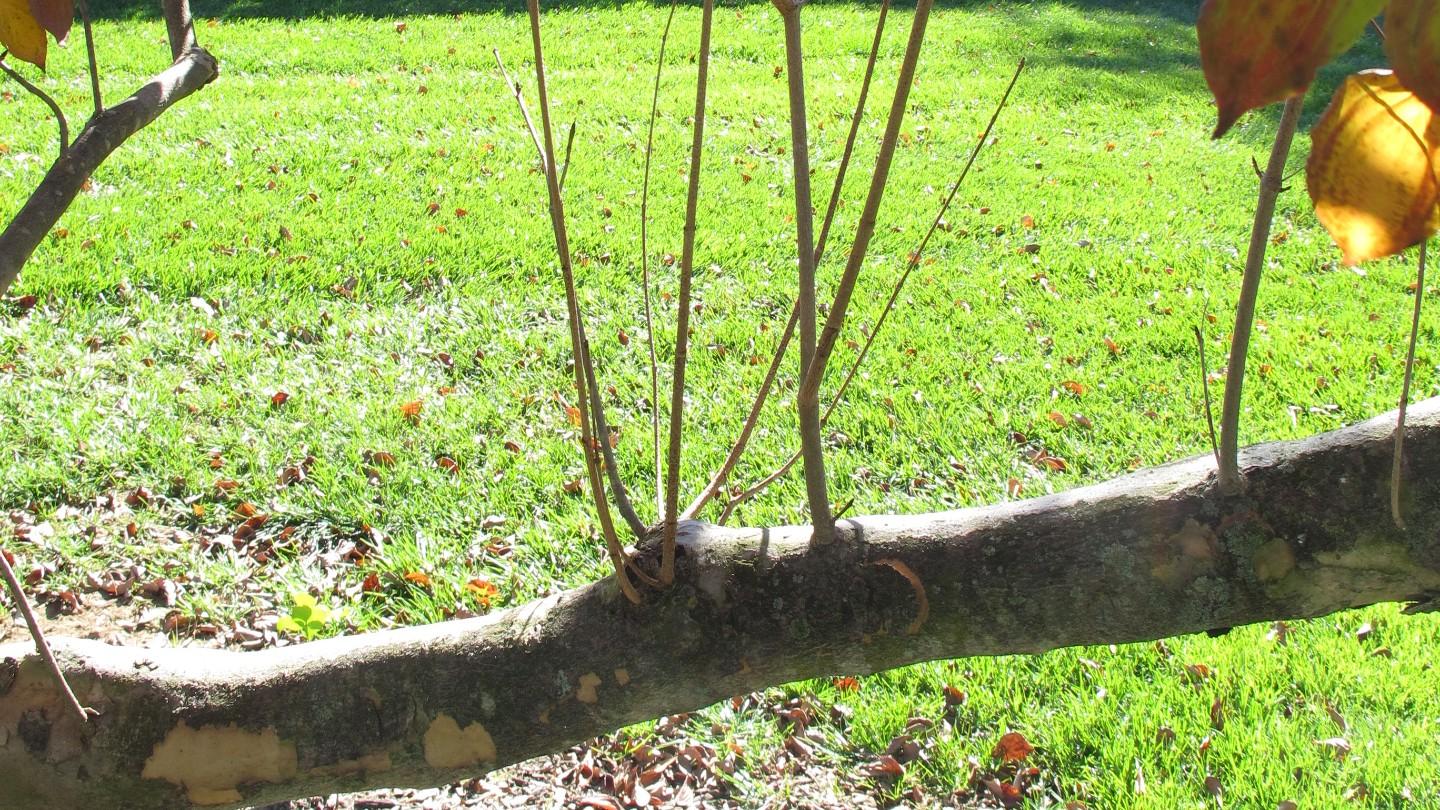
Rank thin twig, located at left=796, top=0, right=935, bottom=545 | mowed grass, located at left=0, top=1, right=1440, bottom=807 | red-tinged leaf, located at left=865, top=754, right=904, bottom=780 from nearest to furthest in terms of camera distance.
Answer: thin twig, located at left=796, top=0, right=935, bottom=545 → red-tinged leaf, located at left=865, top=754, right=904, bottom=780 → mowed grass, located at left=0, top=1, right=1440, bottom=807

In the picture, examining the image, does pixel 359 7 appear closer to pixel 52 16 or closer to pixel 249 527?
pixel 249 527

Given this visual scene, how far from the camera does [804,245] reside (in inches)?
40.0

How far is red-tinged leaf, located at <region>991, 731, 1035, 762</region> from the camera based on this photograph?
2.84 metres

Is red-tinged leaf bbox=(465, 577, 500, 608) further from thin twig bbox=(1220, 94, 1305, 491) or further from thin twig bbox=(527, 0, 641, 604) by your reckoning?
thin twig bbox=(1220, 94, 1305, 491)

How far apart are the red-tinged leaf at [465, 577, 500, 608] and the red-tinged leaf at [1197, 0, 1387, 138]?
122 inches

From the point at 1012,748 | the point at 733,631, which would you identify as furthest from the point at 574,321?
the point at 1012,748

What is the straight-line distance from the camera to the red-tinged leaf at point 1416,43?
43cm

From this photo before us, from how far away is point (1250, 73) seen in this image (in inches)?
17.7

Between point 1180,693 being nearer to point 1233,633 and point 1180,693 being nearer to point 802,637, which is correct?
point 1233,633

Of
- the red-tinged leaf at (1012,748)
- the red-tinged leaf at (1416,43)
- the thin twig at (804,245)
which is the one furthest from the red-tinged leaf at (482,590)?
the red-tinged leaf at (1416,43)

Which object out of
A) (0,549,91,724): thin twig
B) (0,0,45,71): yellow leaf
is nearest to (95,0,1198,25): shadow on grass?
(0,549,91,724): thin twig

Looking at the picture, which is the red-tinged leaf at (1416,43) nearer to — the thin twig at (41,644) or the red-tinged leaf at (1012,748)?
the thin twig at (41,644)

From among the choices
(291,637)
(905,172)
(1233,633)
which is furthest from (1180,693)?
(905,172)

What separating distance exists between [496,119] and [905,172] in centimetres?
283
